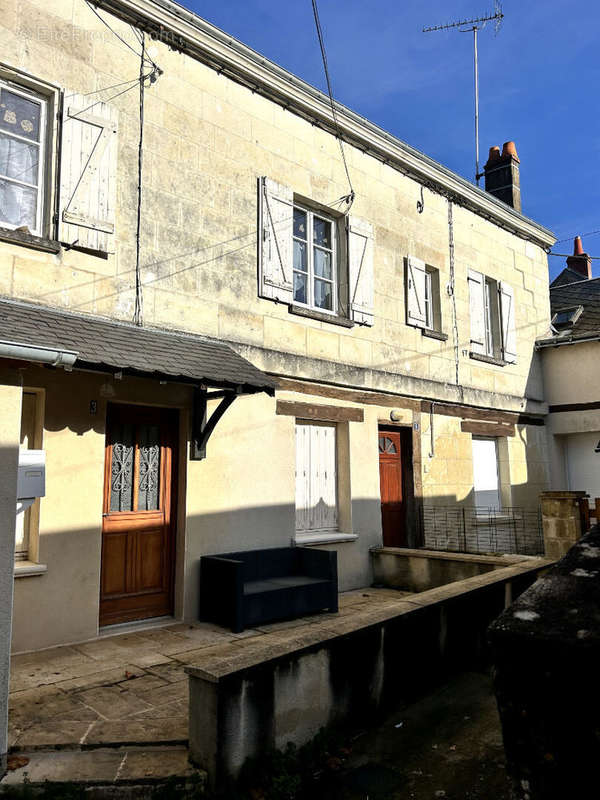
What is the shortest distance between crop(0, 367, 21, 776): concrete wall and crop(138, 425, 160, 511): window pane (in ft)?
9.42

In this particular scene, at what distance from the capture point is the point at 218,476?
6.24 meters

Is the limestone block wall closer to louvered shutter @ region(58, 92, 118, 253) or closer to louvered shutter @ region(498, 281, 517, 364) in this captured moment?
louvered shutter @ region(58, 92, 118, 253)

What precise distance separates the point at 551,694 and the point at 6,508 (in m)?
2.60

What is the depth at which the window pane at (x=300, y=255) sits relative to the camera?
7578mm

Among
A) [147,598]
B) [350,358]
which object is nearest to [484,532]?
[350,358]

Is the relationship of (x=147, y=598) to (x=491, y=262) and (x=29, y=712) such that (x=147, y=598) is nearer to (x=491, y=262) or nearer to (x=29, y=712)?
(x=29, y=712)

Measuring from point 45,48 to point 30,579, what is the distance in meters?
4.73

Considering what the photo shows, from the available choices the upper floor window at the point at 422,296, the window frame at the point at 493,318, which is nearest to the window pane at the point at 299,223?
the upper floor window at the point at 422,296

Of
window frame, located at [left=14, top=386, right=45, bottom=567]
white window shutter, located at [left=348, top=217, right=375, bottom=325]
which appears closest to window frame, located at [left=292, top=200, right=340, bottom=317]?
white window shutter, located at [left=348, top=217, right=375, bottom=325]

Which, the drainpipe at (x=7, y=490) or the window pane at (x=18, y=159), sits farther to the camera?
the window pane at (x=18, y=159)

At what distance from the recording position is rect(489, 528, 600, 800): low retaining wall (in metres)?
1.28

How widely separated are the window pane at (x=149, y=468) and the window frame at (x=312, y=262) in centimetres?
245

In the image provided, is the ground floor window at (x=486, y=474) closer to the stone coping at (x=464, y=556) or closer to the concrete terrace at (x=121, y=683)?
the stone coping at (x=464, y=556)

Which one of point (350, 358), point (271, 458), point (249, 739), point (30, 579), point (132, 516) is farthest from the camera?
point (350, 358)
